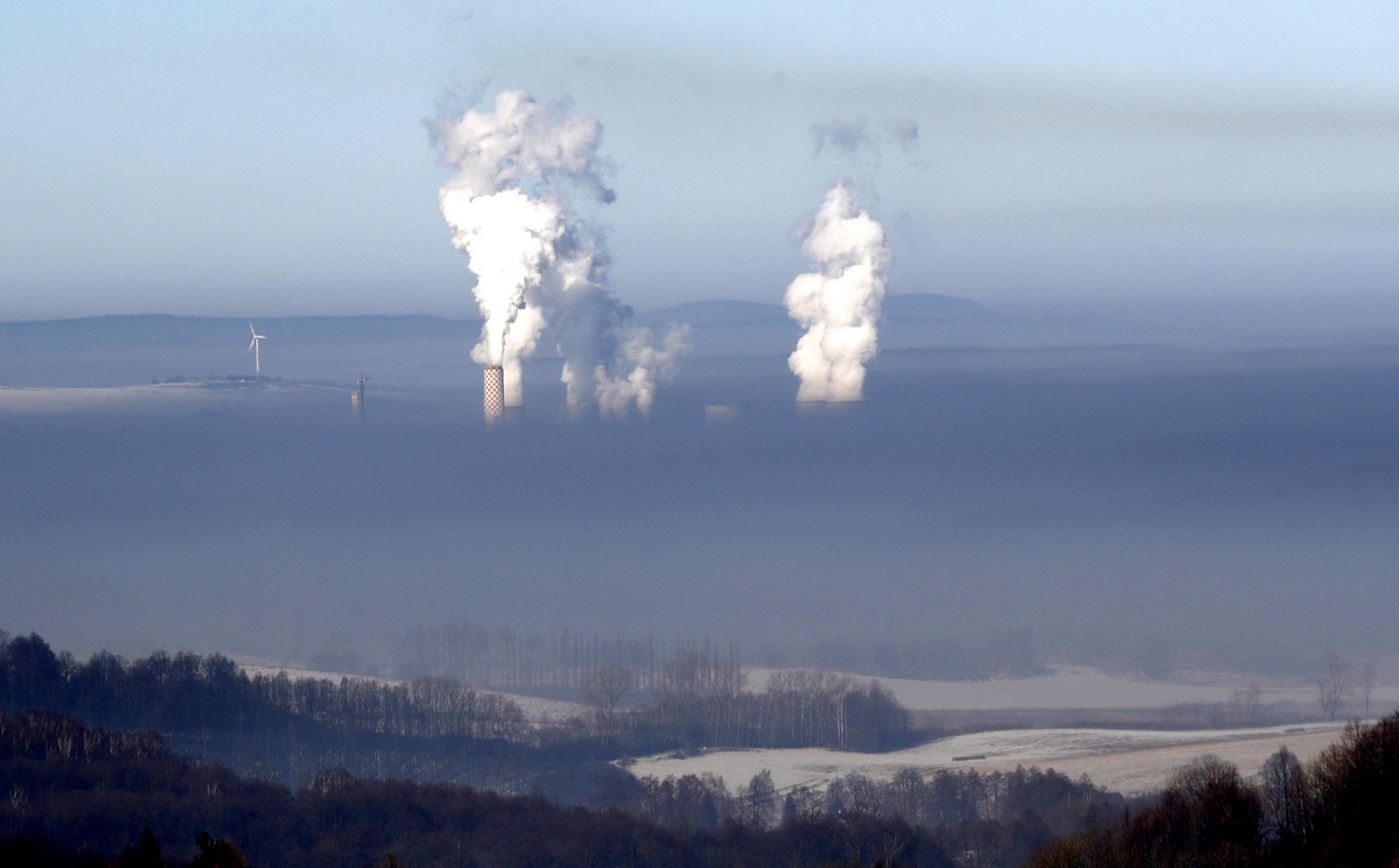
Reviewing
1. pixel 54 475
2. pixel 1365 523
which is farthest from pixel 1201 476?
pixel 54 475

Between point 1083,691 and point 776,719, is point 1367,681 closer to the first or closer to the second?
point 1083,691

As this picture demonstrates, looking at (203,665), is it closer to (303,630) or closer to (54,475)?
(303,630)

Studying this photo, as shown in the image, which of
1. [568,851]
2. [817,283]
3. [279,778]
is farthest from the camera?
[817,283]

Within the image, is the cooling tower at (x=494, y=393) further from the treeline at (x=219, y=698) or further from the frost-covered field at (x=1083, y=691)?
the treeline at (x=219, y=698)

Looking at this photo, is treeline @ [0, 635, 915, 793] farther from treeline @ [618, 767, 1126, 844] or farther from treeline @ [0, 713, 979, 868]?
treeline @ [0, 713, 979, 868]

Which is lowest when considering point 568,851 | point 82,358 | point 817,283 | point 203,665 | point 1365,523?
point 568,851

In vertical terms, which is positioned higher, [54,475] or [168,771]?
[54,475]
